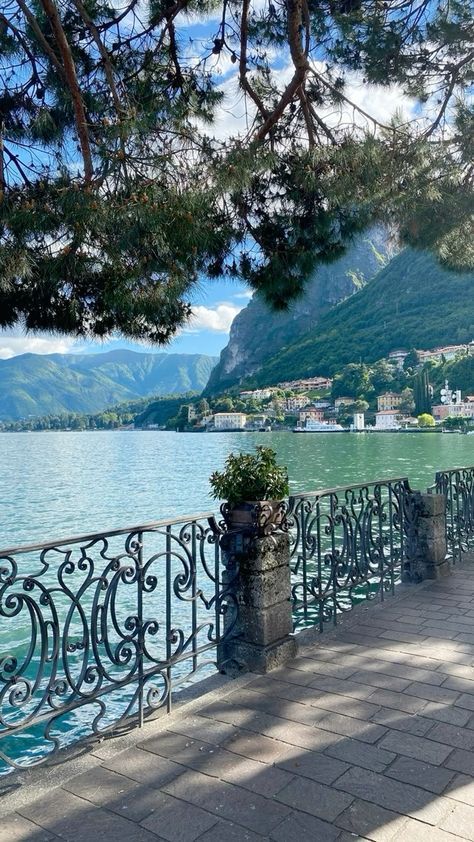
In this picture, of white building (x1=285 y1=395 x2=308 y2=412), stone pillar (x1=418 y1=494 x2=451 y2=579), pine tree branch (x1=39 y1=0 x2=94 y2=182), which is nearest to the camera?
pine tree branch (x1=39 y1=0 x2=94 y2=182)

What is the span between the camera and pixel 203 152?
167 inches

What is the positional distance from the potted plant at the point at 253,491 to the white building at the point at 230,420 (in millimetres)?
116336

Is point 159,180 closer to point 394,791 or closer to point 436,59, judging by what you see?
point 394,791

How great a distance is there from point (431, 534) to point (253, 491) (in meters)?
2.69

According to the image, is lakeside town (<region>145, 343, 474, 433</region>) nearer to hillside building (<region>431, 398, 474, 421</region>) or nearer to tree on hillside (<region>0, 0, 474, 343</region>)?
hillside building (<region>431, 398, 474, 421</region>)

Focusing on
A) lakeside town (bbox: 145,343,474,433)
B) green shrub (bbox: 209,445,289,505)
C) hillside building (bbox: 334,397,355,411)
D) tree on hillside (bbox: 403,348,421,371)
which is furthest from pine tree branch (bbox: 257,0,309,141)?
tree on hillside (bbox: 403,348,421,371)

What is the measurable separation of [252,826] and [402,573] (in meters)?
3.86

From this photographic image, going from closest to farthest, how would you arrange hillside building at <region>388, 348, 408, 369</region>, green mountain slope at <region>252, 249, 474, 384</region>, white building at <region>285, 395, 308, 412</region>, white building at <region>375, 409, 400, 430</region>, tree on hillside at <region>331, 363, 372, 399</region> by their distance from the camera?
white building at <region>375, 409, 400, 430</region> → tree on hillside at <region>331, 363, 372, 399</region> → green mountain slope at <region>252, 249, 474, 384</region> → hillside building at <region>388, 348, 408, 369</region> → white building at <region>285, 395, 308, 412</region>

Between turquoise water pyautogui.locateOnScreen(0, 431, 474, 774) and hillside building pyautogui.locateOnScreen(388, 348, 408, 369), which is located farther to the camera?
hillside building pyautogui.locateOnScreen(388, 348, 408, 369)

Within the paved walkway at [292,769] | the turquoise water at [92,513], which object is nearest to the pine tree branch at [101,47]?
the turquoise water at [92,513]

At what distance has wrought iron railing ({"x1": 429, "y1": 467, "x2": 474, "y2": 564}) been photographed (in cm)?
626

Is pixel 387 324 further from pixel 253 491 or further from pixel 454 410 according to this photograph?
pixel 253 491

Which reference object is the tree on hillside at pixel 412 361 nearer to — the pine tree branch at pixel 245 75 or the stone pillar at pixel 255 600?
the pine tree branch at pixel 245 75

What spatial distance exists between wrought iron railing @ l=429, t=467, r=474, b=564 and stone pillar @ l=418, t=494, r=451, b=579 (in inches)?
20.5
